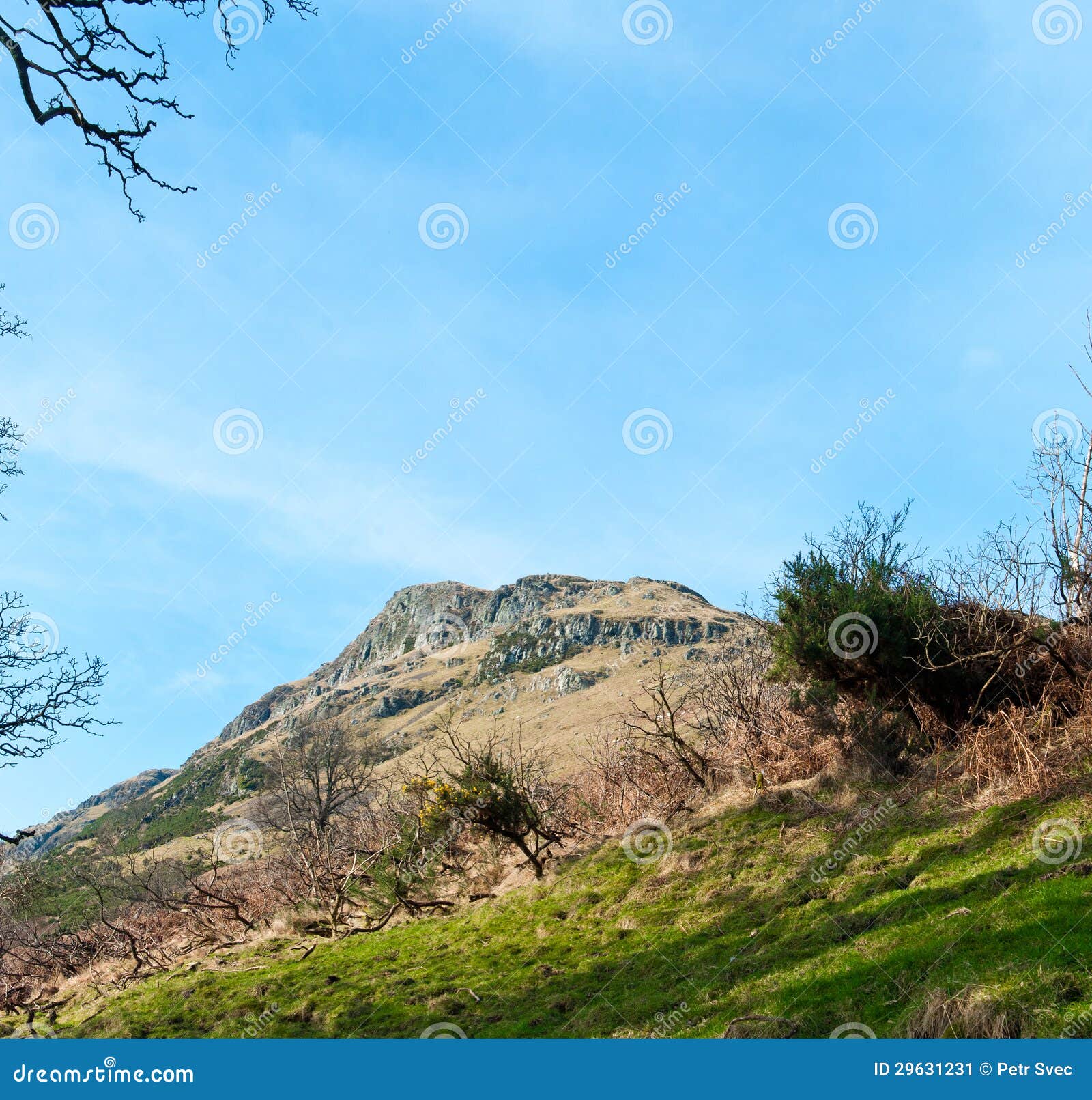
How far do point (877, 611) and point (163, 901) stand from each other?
17768 mm

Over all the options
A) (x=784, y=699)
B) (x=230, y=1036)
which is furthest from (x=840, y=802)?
(x=230, y=1036)

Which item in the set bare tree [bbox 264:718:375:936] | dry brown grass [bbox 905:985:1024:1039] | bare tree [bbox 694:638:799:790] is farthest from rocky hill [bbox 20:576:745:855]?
dry brown grass [bbox 905:985:1024:1039]

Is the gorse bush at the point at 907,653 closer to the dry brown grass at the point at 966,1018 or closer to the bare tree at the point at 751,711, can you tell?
the bare tree at the point at 751,711

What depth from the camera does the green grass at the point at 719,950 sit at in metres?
8.20

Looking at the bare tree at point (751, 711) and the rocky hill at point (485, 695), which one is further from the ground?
→ the rocky hill at point (485, 695)

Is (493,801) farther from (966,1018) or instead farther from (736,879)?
(966,1018)

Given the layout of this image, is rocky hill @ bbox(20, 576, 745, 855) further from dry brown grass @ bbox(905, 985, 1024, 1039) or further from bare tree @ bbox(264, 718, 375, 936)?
dry brown grass @ bbox(905, 985, 1024, 1039)

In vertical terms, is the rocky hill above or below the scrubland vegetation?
above

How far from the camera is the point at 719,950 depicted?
436 inches

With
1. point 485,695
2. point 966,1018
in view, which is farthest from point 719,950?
point 485,695

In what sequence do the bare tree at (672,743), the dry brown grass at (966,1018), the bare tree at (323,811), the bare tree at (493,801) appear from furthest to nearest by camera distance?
the bare tree at (323,811), the bare tree at (672,743), the bare tree at (493,801), the dry brown grass at (966,1018)

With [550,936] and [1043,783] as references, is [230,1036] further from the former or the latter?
[1043,783]

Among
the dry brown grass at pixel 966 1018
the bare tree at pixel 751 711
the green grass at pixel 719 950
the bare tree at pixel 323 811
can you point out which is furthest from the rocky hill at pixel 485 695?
the dry brown grass at pixel 966 1018

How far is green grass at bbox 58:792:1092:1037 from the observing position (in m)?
8.20
